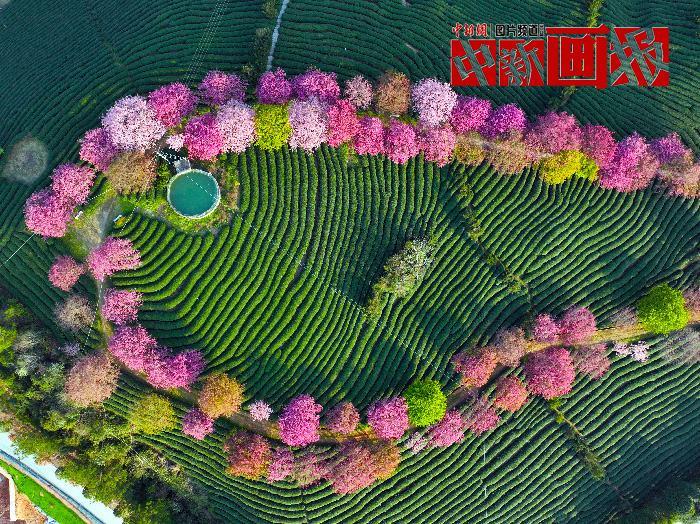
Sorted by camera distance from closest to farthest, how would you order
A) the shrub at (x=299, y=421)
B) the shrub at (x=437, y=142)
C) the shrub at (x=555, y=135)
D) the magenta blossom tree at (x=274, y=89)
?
the shrub at (x=299, y=421) < the magenta blossom tree at (x=274, y=89) < the shrub at (x=437, y=142) < the shrub at (x=555, y=135)

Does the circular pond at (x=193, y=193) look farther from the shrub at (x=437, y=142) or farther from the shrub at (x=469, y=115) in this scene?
the shrub at (x=469, y=115)

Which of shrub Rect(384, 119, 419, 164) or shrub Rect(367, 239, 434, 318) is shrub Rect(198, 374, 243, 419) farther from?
shrub Rect(384, 119, 419, 164)

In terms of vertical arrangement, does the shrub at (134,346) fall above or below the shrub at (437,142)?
below

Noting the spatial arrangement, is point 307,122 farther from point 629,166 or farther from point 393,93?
point 629,166

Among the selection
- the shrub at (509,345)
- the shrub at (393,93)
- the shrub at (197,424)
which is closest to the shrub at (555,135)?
the shrub at (393,93)

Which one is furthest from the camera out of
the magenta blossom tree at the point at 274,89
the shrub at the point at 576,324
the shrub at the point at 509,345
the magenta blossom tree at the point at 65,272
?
the shrub at the point at 576,324

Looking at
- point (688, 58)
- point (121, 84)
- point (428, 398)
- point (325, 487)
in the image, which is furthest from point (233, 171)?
point (688, 58)

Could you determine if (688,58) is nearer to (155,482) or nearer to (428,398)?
(428,398)
